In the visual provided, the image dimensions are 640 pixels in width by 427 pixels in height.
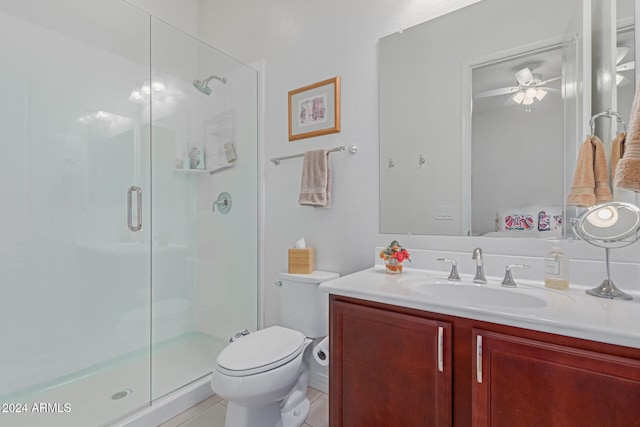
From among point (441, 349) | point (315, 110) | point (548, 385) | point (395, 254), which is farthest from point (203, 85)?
point (548, 385)

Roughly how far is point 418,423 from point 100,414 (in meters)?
1.52

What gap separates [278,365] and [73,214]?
163 cm

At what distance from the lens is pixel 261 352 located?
1.34 m

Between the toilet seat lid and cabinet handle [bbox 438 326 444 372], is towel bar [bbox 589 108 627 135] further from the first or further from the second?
the toilet seat lid

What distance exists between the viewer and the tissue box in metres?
1.76

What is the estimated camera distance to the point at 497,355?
0.82 metres

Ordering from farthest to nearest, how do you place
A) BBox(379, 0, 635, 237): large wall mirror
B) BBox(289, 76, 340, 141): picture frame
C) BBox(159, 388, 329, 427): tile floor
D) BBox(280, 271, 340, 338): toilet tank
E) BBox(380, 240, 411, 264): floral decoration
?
BBox(289, 76, 340, 141): picture frame
BBox(280, 271, 340, 338): toilet tank
BBox(159, 388, 329, 427): tile floor
BBox(380, 240, 411, 264): floral decoration
BBox(379, 0, 635, 237): large wall mirror

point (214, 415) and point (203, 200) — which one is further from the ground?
point (203, 200)

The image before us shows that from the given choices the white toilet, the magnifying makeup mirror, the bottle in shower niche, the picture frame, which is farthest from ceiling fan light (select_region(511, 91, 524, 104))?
the white toilet

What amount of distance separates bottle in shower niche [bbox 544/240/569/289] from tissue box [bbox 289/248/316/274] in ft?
3.67

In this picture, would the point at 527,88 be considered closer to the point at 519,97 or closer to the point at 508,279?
the point at 519,97

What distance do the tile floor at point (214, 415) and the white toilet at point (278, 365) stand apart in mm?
101

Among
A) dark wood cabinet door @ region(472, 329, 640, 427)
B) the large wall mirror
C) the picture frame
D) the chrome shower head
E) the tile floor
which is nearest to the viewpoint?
dark wood cabinet door @ region(472, 329, 640, 427)

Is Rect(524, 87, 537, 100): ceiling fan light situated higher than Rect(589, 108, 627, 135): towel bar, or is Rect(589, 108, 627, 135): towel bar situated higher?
Rect(524, 87, 537, 100): ceiling fan light
